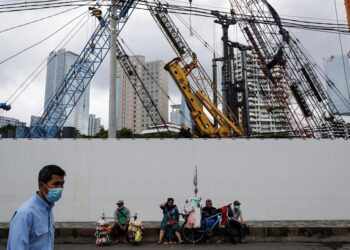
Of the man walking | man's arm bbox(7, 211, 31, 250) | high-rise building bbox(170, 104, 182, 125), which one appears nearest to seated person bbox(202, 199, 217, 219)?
the man walking

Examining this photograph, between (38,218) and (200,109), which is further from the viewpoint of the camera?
(200,109)

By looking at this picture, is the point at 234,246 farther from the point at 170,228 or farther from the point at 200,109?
the point at 200,109

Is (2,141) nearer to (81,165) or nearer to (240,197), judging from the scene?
(81,165)

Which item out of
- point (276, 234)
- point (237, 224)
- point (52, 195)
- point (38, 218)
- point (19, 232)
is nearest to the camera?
point (19, 232)

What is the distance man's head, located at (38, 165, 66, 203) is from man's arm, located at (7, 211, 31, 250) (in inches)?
11.0

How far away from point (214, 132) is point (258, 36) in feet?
56.8

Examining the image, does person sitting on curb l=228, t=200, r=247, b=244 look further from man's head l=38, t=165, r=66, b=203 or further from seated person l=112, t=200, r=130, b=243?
man's head l=38, t=165, r=66, b=203

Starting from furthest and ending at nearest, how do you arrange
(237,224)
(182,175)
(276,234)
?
(182,175) → (276,234) → (237,224)

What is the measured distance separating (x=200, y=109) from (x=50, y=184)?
17375mm

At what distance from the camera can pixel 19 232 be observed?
2449mm

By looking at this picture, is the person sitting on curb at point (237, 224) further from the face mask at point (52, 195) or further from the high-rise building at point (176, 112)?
the high-rise building at point (176, 112)

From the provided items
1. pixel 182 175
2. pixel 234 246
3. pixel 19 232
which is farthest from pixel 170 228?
pixel 19 232

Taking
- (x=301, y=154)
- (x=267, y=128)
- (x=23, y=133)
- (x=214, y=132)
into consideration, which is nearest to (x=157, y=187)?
(x=301, y=154)

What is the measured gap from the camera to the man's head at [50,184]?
2783mm
